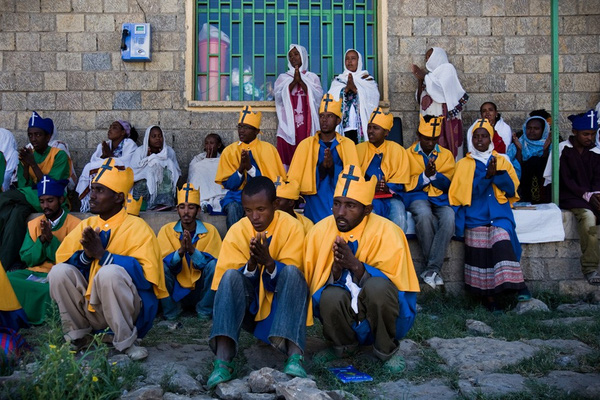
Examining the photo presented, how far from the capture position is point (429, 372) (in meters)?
4.52

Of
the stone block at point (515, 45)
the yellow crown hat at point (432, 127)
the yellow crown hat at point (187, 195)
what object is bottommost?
the yellow crown hat at point (187, 195)

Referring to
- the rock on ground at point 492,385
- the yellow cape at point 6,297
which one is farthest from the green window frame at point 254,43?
the rock on ground at point 492,385

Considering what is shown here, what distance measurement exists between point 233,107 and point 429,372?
222 inches

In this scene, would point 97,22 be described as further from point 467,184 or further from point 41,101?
point 467,184

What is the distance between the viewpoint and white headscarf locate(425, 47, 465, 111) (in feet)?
29.3

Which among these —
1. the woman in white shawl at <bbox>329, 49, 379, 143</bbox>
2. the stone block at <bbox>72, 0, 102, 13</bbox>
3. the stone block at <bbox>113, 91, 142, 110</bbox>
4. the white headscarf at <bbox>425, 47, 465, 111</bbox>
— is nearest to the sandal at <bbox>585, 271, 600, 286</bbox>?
the white headscarf at <bbox>425, 47, 465, 111</bbox>

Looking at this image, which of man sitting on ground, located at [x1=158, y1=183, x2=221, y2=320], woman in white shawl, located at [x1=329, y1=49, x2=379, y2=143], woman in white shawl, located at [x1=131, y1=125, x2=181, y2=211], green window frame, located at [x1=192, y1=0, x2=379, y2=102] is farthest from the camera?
green window frame, located at [x1=192, y1=0, x2=379, y2=102]

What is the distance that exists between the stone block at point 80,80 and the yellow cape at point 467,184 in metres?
5.15

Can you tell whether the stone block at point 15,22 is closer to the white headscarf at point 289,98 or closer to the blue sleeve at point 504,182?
the white headscarf at point 289,98

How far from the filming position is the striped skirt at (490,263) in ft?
21.8

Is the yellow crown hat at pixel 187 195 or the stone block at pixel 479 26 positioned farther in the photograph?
the stone block at pixel 479 26

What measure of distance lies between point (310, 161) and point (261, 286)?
2.94 metres

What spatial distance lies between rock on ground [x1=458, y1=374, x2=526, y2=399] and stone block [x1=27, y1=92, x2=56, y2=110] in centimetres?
711

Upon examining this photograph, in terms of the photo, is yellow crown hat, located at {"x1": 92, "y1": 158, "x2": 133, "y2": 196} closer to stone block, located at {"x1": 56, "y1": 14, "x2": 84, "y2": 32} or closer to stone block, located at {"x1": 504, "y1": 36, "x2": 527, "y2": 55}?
stone block, located at {"x1": 56, "y1": 14, "x2": 84, "y2": 32}
